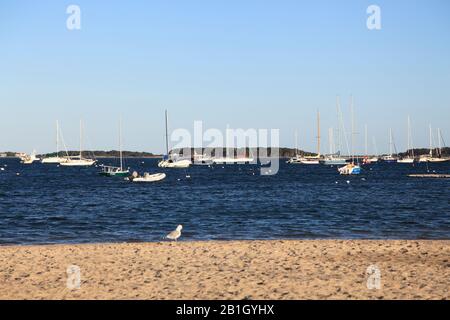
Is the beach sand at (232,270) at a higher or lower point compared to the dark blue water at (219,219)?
higher

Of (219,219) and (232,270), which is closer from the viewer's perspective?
(232,270)

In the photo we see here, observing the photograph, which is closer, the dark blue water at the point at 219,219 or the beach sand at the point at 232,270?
the beach sand at the point at 232,270

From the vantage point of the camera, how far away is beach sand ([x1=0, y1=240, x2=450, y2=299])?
44.3ft

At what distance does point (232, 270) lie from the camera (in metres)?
16.5

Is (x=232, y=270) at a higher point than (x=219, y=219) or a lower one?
higher

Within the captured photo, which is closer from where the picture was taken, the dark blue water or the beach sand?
the beach sand

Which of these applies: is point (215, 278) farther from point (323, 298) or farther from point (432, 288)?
point (432, 288)

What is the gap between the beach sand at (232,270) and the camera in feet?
44.3

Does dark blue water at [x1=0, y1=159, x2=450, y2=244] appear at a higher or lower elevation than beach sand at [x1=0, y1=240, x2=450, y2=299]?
lower

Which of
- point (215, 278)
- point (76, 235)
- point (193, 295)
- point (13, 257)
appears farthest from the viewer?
point (76, 235)

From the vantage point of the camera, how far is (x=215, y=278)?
15.3m
